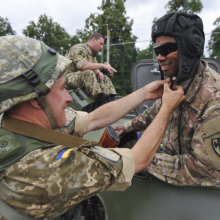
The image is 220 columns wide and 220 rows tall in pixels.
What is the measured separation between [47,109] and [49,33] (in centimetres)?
2497

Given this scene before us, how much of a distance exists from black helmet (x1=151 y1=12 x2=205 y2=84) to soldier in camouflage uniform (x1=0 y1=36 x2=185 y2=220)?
629 mm

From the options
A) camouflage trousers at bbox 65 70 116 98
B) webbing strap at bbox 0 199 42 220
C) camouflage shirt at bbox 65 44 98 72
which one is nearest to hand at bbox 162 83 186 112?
webbing strap at bbox 0 199 42 220

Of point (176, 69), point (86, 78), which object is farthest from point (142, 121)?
point (86, 78)

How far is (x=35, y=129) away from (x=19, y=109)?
0.52ft

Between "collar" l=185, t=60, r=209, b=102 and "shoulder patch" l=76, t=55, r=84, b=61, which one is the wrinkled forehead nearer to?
"collar" l=185, t=60, r=209, b=102

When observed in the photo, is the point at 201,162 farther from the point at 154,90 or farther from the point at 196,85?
the point at 154,90

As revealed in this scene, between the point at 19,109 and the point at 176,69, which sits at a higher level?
the point at 176,69

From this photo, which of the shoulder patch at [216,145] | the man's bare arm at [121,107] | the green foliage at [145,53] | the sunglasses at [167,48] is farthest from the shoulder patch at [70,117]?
the green foliage at [145,53]

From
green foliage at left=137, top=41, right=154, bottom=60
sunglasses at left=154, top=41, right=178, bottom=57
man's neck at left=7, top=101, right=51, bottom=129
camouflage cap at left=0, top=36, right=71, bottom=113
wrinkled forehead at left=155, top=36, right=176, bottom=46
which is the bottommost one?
man's neck at left=7, top=101, right=51, bottom=129

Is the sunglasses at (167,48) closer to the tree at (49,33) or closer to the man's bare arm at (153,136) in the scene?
the man's bare arm at (153,136)

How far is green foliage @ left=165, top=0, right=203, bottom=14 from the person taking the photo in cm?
1881

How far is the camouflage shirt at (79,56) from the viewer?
3856 millimetres

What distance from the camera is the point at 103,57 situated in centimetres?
753

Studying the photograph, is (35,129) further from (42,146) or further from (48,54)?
(48,54)
